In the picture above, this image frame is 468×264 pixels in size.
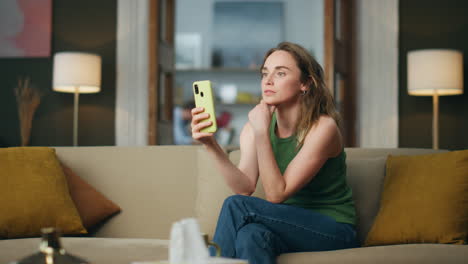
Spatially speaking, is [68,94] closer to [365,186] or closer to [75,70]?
[75,70]

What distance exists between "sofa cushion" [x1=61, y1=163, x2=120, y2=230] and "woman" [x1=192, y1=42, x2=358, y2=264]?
0.68 meters

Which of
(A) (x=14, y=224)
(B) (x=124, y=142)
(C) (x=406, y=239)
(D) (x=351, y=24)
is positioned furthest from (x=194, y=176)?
(D) (x=351, y=24)

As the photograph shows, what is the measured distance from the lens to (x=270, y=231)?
1627 millimetres

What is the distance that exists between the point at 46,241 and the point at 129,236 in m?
1.29

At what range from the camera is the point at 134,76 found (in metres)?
4.70

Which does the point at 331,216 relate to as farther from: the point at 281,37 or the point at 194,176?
the point at 281,37

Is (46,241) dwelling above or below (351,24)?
below

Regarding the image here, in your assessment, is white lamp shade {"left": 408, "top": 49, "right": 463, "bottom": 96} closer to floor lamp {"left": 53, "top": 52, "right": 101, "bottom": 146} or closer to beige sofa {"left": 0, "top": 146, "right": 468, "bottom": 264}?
beige sofa {"left": 0, "top": 146, "right": 468, "bottom": 264}

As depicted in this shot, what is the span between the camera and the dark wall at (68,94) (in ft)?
15.5

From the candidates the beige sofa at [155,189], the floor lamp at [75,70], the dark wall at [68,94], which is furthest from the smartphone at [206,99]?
the dark wall at [68,94]

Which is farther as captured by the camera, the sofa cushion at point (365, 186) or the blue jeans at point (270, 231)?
the sofa cushion at point (365, 186)

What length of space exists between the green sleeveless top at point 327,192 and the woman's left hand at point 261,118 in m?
0.17

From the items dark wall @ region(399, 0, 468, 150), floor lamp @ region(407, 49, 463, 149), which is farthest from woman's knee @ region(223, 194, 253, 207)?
dark wall @ region(399, 0, 468, 150)

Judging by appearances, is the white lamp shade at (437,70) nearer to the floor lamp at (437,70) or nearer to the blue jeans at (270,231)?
the floor lamp at (437,70)
